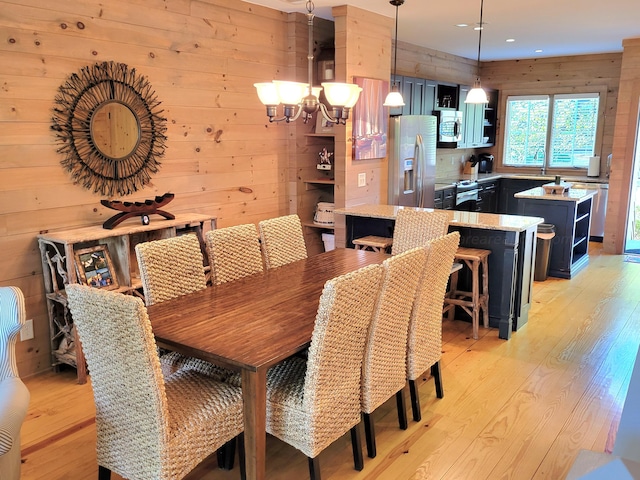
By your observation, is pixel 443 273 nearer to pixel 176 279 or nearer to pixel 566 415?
pixel 566 415

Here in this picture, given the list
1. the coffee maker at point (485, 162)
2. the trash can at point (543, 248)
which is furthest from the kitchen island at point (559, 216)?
the coffee maker at point (485, 162)

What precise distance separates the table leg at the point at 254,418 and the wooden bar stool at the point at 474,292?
2344 millimetres

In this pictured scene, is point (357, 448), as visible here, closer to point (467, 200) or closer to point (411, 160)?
point (411, 160)

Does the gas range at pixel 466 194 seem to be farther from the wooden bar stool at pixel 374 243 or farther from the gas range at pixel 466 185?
the wooden bar stool at pixel 374 243

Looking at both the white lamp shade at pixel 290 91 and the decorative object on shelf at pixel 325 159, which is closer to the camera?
the white lamp shade at pixel 290 91

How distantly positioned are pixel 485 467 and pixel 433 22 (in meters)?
4.29

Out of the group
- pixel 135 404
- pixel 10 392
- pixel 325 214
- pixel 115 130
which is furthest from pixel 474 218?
pixel 10 392

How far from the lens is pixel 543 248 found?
552cm

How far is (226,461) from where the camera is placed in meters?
2.51

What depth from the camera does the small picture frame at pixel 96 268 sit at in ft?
10.8

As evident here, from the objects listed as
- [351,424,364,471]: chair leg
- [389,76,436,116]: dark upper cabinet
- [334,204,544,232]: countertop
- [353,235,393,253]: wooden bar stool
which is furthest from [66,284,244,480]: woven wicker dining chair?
[389,76,436,116]: dark upper cabinet

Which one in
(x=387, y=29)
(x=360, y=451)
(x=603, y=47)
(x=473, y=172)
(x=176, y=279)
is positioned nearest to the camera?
(x=360, y=451)

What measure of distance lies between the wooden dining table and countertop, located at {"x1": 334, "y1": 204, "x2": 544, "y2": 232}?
1319mm

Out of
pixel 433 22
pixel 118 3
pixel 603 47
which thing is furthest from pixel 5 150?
pixel 603 47
